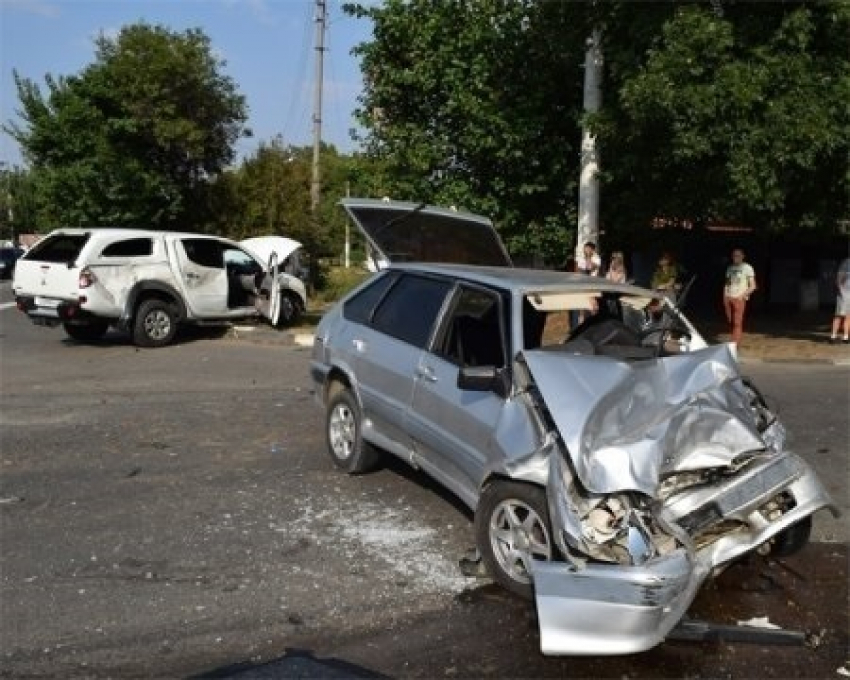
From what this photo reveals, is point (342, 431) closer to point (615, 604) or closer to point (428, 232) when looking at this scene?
point (428, 232)

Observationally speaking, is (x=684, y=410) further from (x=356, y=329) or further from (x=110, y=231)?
(x=110, y=231)

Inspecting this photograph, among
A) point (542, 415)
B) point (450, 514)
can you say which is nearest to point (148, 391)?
point (450, 514)

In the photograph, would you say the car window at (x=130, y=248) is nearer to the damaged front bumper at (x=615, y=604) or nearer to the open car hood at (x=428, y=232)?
the open car hood at (x=428, y=232)

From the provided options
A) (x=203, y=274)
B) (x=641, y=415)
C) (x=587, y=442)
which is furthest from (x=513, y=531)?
(x=203, y=274)

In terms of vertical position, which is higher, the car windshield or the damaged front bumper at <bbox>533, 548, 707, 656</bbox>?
the car windshield

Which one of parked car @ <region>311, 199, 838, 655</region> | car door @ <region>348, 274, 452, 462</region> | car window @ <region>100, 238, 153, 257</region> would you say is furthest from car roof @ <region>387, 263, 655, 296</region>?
car window @ <region>100, 238, 153, 257</region>

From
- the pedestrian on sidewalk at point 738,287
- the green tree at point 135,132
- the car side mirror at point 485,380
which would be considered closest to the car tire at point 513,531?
the car side mirror at point 485,380

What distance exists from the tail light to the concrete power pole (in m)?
7.53

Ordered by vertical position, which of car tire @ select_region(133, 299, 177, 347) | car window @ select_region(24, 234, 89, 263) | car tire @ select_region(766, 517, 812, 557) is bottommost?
car tire @ select_region(766, 517, 812, 557)

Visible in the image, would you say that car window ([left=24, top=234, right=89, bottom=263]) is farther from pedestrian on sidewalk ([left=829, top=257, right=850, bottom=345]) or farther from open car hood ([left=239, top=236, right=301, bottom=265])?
pedestrian on sidewalk ([left=829, top=257, right=850, bottom=345])

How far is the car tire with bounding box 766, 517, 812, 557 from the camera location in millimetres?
5096

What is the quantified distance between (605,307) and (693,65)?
7.14m

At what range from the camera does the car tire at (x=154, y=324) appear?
14602mm

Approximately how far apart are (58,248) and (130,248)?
3.32 ft
